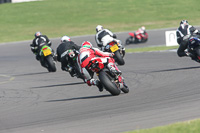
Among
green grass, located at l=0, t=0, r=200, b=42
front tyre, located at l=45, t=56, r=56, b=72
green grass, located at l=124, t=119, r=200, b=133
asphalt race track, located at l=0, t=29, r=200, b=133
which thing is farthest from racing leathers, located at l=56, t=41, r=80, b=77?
green grass, located at l=0, t=0, r=200, b=42

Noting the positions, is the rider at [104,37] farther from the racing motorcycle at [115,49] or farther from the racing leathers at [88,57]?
the racing leathers at [88,57]

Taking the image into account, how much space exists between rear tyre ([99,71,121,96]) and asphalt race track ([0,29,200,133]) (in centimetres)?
17

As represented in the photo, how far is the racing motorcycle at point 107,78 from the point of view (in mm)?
10406

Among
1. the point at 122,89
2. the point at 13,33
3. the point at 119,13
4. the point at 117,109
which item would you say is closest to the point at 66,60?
the point at 122,89

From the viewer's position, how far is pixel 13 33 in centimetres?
4144

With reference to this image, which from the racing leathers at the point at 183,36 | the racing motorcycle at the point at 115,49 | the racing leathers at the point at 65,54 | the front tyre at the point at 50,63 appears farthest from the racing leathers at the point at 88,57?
the front tyre at the point at 50,63

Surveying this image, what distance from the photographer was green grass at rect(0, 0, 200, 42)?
41500 millimetres

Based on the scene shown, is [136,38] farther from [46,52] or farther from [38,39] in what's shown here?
[46,52]

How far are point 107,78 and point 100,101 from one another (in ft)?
1.64

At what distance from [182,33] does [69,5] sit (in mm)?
36496

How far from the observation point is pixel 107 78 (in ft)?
34.2

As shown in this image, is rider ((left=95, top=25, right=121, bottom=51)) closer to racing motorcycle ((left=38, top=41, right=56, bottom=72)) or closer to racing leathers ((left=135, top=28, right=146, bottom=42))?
racing motorcycle ((left=38, top=41, right=56, bottom=72))

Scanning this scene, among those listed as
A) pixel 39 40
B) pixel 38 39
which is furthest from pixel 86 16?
pixel 39 40

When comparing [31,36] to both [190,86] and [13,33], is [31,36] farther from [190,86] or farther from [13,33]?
[190,86]
